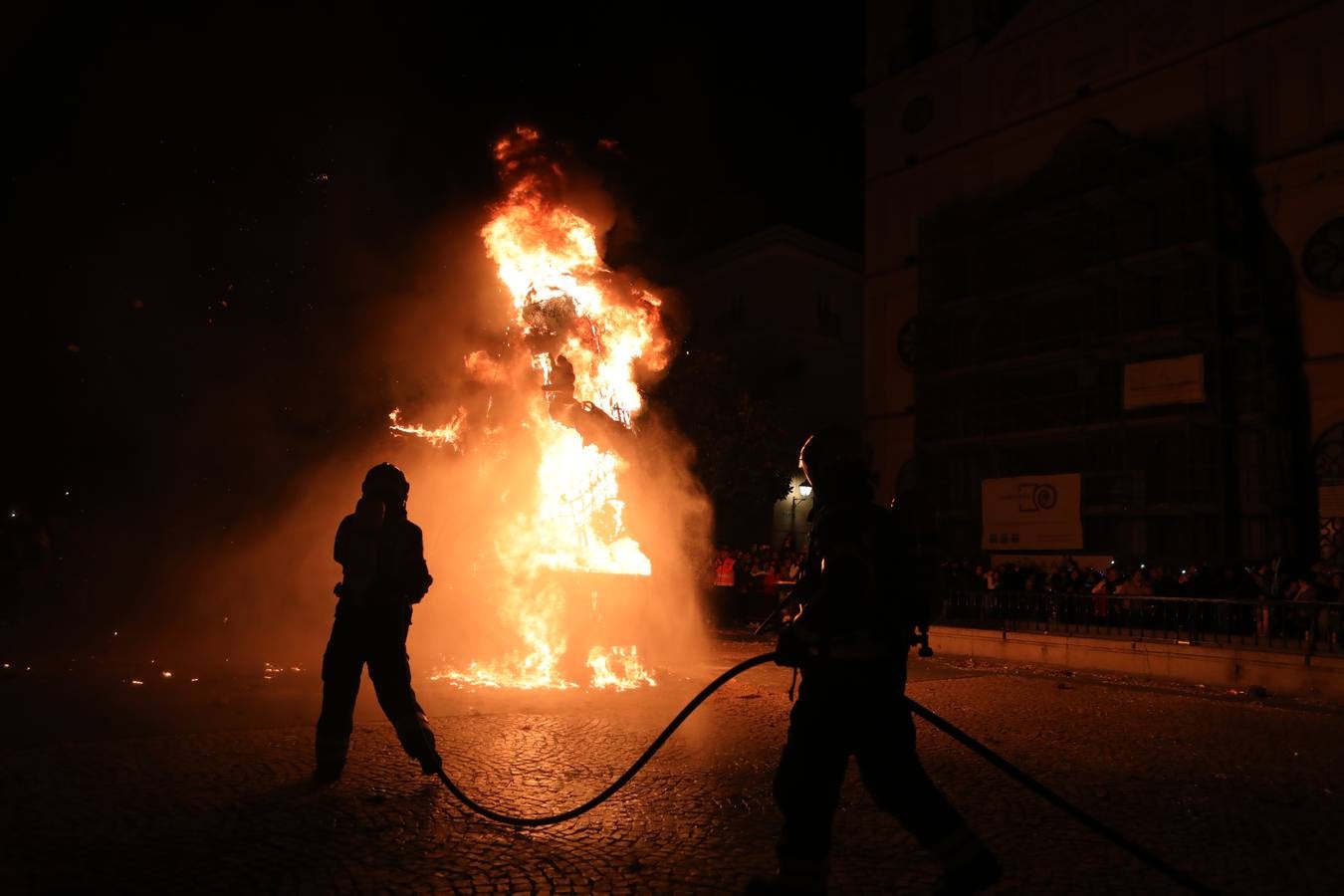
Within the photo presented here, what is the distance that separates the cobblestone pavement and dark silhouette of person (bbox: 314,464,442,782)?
11.4 inches

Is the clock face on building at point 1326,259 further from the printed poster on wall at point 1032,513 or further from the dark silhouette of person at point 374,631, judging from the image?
the dark silhouette of person at point 374,631

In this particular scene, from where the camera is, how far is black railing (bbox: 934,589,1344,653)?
38.1 feet

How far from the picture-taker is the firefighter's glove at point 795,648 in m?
3.98

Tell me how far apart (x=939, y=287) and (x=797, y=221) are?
Answer: 1234cm

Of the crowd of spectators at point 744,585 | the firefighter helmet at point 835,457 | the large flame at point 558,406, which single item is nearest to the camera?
the firefighter helmet at point 835,457

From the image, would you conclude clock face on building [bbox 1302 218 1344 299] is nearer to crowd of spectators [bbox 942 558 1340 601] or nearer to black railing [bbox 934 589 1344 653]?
crowd of spectators [bbox 942 558 1340 601]

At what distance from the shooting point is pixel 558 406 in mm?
12023

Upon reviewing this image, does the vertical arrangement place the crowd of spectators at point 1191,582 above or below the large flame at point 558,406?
below

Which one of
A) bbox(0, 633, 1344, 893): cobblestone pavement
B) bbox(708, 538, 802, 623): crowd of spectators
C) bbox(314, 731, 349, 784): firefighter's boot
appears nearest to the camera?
bbox(0, 633, 1344, 893): cobblestone pavement

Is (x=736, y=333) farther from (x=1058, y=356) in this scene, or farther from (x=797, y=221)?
(x=1058, y=356)

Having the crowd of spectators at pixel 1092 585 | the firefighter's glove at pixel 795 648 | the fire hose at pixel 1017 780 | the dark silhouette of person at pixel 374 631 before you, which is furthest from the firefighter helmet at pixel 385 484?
the crowd of spectators at pixel 1092 585

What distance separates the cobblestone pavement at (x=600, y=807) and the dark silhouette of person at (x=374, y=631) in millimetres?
289

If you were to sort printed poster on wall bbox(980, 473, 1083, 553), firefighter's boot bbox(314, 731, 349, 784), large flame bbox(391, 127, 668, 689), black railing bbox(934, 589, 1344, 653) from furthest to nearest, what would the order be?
printed poster on wall bbox(980, 473, 1083, 553) < black railing bbox(934, 589, 1344, 653) < large flame bbox(391, 127, 668, 689) < firefighter's boot bbox(314, 731, 349, 784)

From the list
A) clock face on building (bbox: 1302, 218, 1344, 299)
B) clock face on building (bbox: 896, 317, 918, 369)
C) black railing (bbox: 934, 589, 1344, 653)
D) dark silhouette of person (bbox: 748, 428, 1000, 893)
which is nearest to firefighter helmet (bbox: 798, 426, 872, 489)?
dark silhouette of person (bbox: 748, 428, 1000, 893)
